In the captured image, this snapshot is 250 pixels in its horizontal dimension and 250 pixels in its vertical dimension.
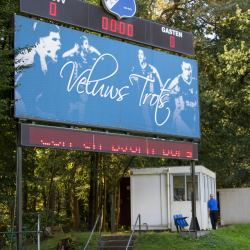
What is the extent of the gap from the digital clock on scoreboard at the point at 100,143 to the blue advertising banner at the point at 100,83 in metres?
0.55

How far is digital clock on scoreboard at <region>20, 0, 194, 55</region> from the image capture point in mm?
11388

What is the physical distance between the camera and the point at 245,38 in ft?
76.7

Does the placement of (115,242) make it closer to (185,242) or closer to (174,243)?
(174,243)

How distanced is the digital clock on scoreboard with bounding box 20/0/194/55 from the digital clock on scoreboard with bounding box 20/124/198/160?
142 inches

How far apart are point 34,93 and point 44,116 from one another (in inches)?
27.2

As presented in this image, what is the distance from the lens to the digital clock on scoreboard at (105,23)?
11388 mm

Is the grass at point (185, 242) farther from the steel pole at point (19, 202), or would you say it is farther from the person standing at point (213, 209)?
the steel pole at point (19, 202)

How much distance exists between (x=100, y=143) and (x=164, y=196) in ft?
17.7

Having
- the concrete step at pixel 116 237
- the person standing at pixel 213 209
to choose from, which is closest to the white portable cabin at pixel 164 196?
the person standing at pixel 213 209

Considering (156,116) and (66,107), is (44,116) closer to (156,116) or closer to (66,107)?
(66,107)

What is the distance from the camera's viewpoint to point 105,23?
12711 millimetres

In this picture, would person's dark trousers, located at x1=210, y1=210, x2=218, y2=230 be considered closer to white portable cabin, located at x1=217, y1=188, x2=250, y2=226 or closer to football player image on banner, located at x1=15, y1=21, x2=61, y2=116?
white portable cabin, located at x1=217, y1=188, x2=250, y2=226

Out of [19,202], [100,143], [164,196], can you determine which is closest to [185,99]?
[164,196]

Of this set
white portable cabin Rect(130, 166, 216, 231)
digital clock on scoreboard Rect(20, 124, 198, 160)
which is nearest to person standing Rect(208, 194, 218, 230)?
white portable cabin Rect(130, 166, 216, 231)
